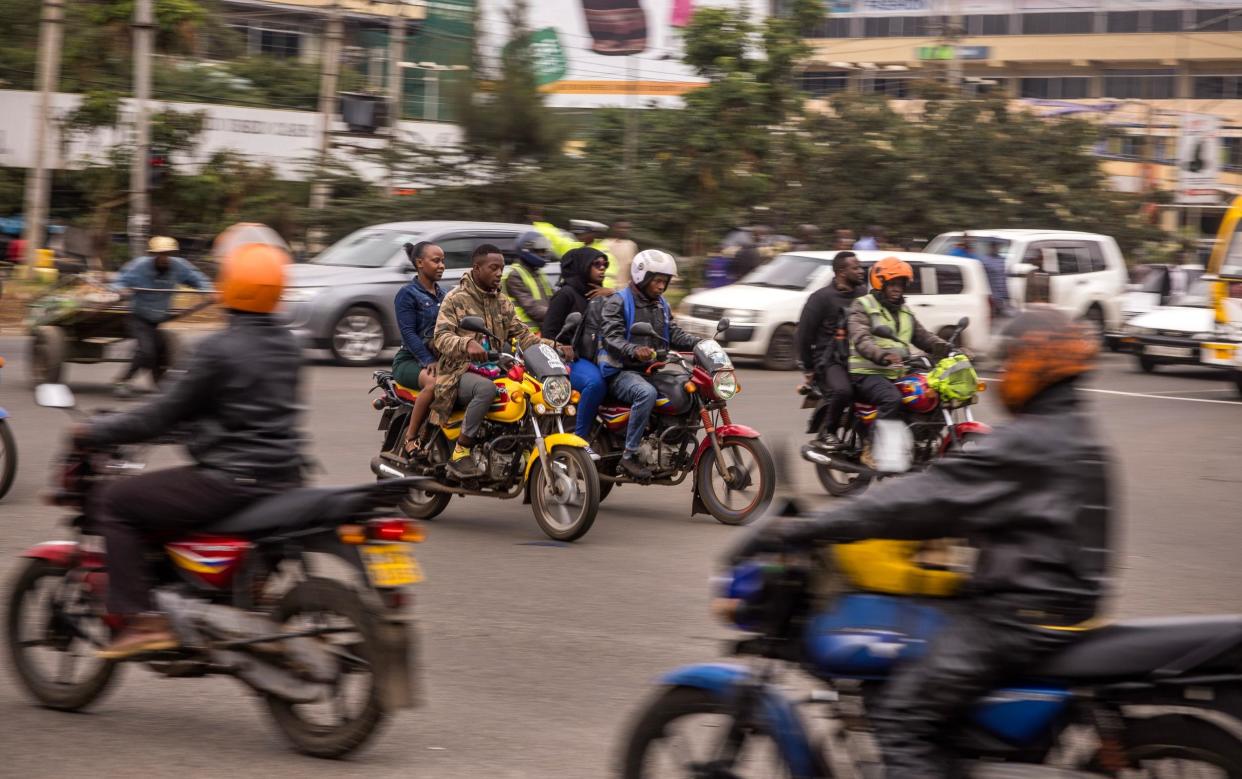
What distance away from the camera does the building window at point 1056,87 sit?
77125mm

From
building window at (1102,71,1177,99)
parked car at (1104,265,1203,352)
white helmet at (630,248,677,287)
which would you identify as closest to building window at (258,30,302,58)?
building window at (1102,71,1177,99)

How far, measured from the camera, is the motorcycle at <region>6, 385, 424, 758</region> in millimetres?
4875

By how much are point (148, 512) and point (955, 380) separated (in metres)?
7.13

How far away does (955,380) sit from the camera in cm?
1097

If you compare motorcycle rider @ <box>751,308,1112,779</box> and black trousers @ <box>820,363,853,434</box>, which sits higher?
motorcycle rider @ <box>751,308,1112,779</box>

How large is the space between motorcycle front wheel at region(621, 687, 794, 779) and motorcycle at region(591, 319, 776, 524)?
580 cm

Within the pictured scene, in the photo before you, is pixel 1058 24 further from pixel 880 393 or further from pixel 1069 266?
pixel 880 393

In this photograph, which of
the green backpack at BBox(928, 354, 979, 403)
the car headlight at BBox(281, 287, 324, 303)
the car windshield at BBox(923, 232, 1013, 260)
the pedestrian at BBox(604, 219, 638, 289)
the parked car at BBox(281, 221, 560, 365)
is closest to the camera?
the green backpack at BBox(928, 354, 979, 403)

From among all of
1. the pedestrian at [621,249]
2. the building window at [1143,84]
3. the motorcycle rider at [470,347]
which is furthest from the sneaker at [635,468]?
the building window at [1143,84]

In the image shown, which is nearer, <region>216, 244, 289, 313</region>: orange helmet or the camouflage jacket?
<region>216, 244, 289, 313</region>: orange helmet

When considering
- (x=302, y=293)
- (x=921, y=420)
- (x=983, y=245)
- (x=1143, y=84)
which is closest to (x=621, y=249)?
(x=302, y=293)

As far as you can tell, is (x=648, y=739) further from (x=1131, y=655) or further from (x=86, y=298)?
(x=86, y=298)

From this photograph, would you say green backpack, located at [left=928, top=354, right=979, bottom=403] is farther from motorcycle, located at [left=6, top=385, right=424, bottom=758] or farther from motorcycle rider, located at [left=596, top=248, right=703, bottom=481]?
motorcycle, located at [left=6, top=385, right=424, bottom=758]

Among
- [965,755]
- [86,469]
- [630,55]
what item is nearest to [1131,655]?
[965,755]
